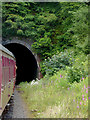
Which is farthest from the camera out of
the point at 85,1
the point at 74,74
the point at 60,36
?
the point at 60,36

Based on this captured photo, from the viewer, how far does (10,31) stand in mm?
17172

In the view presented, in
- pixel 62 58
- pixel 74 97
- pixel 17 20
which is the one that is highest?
pixel 17 20

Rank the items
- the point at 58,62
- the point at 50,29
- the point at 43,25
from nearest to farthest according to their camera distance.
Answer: the point at 58,62 → the point at 43,25 → the point at 50,29

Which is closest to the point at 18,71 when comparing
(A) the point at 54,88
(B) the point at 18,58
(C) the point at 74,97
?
(B) the point at 18,58

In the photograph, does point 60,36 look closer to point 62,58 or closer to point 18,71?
point 62,58

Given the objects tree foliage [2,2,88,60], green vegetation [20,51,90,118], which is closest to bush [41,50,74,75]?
tree foliage [2,2,88,60]

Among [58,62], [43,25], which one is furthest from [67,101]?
[43,25]

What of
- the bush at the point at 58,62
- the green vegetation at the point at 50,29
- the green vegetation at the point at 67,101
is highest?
the green vegetation at the point at 50,29

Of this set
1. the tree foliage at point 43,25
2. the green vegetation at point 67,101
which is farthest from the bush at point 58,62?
the green vegetation at point 67,101

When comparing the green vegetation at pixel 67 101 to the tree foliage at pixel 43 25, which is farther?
the tree foliage at pixel 43 25

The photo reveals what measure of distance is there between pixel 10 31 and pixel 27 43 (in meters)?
1.80

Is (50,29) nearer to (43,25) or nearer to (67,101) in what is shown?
(43,25)

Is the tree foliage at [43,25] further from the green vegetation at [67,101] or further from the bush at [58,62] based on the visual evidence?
the green vegetation at [67,101]

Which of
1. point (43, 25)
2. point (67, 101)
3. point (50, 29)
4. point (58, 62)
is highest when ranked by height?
point (43, 25)
